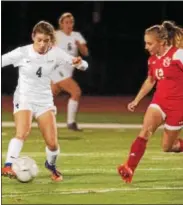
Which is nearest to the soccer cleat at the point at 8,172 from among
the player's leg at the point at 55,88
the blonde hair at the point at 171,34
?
the blonde hair at the point at 171,34

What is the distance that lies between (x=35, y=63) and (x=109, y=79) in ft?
51.1

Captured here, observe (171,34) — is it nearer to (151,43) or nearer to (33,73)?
(151,43)

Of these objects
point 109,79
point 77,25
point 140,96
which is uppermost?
point 140,96

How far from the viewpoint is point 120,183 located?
29.0 feet

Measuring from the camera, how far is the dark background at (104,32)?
944 inches

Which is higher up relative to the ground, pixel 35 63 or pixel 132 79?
pixel 35 63

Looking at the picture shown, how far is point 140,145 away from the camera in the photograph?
884 cm

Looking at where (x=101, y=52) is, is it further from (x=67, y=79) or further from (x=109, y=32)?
(x=67, y=79)

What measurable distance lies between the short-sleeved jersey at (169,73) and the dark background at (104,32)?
1467 centimetres

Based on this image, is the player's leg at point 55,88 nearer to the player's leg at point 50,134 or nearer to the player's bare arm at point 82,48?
the player's bare arm at point 82,48

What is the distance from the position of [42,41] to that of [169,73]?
1.49 m

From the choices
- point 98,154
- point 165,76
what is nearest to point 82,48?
point 98,154

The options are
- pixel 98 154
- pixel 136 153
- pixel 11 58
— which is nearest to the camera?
pixel 136 153

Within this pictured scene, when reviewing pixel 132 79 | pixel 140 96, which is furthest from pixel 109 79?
pixel 140 96
